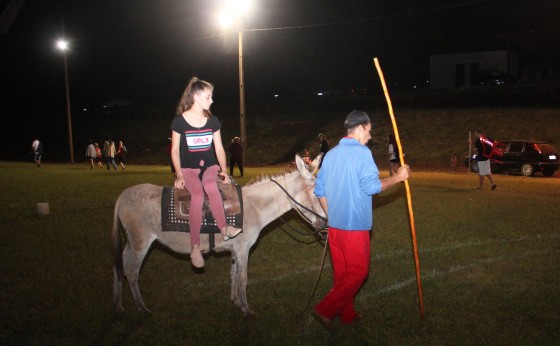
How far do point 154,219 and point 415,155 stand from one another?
28238 millimetres

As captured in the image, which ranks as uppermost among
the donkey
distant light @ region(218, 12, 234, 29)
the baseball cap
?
distant light @ region(218, 12, 234, 29)

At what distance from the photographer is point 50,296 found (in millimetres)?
6801

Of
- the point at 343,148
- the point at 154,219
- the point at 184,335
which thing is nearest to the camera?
the point at 343,148

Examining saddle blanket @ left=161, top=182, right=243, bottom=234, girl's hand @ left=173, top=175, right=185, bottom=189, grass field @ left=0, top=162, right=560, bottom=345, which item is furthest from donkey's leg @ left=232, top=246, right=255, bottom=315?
girl's hand @ left=173, top=175, right=185, bottom=189

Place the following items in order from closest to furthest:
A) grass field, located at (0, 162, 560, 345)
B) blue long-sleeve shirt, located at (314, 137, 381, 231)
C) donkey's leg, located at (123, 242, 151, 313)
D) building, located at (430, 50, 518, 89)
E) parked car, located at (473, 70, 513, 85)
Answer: blue long-sleeve shirt, located at (314, 137, 381, 231) → grass field, located at (0, 162, 560, 345) → donkey's leg, located at (123, 242, 151, 313) → parked car, located at (473, 70, 513, 85) → building, located at (430, 50, 518, 89)

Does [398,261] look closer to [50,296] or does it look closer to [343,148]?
[343,148]

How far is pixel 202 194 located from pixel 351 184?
1.85 metres

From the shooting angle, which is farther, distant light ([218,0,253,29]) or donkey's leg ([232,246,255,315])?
distant light ([218,0,253,29])

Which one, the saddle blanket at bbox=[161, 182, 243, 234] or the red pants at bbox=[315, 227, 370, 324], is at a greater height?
the saddle blanket at bbox=[161, 182, 243, 234]

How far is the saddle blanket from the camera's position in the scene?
19.3 ft

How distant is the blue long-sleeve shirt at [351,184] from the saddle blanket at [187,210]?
135 centimetres

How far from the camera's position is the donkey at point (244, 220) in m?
6.07

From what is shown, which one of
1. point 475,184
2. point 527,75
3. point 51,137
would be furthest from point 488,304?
point 51,137

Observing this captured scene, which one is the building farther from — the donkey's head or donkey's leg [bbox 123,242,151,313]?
donkey's leg [bbox 123,242,151,313]
